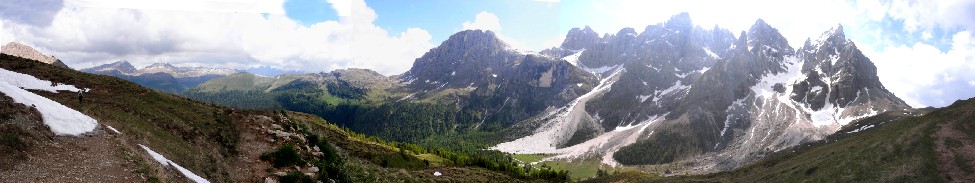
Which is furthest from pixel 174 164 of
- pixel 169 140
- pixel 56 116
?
pixel 56 116

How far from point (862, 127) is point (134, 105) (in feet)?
559

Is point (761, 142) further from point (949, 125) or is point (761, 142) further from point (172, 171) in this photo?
point (172, 171)

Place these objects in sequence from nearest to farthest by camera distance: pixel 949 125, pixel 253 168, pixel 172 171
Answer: pixel 172 171
pixel 253 168
pixel 949 125

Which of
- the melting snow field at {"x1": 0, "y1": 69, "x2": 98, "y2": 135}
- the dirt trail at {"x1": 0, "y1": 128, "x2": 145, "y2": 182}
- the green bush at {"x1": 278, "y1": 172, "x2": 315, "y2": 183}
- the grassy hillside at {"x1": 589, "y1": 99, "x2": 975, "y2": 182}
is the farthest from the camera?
the grassy hillside at {"x1": 589, "y1": 99, "x2": 975, "y2": 182}

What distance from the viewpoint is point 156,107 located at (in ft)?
71.0

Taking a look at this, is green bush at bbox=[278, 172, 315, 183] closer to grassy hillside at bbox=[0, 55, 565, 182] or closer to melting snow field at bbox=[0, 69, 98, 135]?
grassy hillside at bbox=[0, 55, 565, 182]

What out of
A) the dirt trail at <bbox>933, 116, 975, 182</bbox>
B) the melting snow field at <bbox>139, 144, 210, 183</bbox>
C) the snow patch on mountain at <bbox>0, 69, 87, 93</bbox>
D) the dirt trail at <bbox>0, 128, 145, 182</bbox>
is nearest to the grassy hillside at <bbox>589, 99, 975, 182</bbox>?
the dirt trail at <bbox>933, 116, 975, 182</bbox>

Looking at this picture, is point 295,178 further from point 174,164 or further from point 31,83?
point 31,83

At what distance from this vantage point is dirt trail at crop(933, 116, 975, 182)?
1147 inches

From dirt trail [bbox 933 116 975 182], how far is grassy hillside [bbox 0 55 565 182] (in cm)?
3257

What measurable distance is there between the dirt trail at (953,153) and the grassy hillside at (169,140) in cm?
3257

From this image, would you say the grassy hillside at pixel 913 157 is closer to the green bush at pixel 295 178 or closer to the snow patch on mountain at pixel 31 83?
the green bush at pixel 295 178

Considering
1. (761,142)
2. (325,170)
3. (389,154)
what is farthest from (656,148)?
(325,170)

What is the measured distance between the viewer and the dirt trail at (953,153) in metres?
29.1
